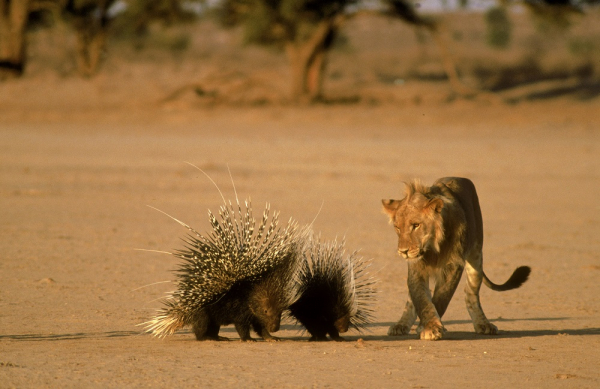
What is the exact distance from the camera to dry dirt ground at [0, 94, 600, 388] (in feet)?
19.7

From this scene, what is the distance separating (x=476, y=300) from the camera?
23.6ft

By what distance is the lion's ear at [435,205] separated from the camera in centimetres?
634

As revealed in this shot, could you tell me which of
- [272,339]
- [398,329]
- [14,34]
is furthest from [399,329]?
[14,34]

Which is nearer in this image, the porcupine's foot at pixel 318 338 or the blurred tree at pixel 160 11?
the porcupine's foot at pixel 318 338

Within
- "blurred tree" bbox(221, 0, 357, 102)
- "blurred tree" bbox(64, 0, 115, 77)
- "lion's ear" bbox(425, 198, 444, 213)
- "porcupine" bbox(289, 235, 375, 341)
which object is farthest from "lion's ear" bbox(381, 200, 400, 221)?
"blurred tree" bbox(64, 0, 115, 77)

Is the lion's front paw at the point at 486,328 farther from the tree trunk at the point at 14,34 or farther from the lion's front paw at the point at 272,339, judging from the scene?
the tree trunk at the point at 14,34

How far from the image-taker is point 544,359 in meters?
6.30

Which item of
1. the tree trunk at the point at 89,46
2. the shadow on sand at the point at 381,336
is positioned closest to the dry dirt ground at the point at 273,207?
the shadow on sand at the point at 381,336

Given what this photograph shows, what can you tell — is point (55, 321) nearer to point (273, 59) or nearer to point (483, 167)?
point (483, 167)

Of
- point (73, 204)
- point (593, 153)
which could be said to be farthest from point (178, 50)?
point (73, 204)

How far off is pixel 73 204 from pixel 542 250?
665 centimetres

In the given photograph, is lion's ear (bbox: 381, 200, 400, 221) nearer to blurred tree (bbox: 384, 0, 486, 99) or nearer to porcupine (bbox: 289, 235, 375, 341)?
porcupine (bbox: 289, 235, 375, 341)

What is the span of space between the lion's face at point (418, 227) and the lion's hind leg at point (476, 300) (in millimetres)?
776

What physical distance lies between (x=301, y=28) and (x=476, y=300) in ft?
87.2
